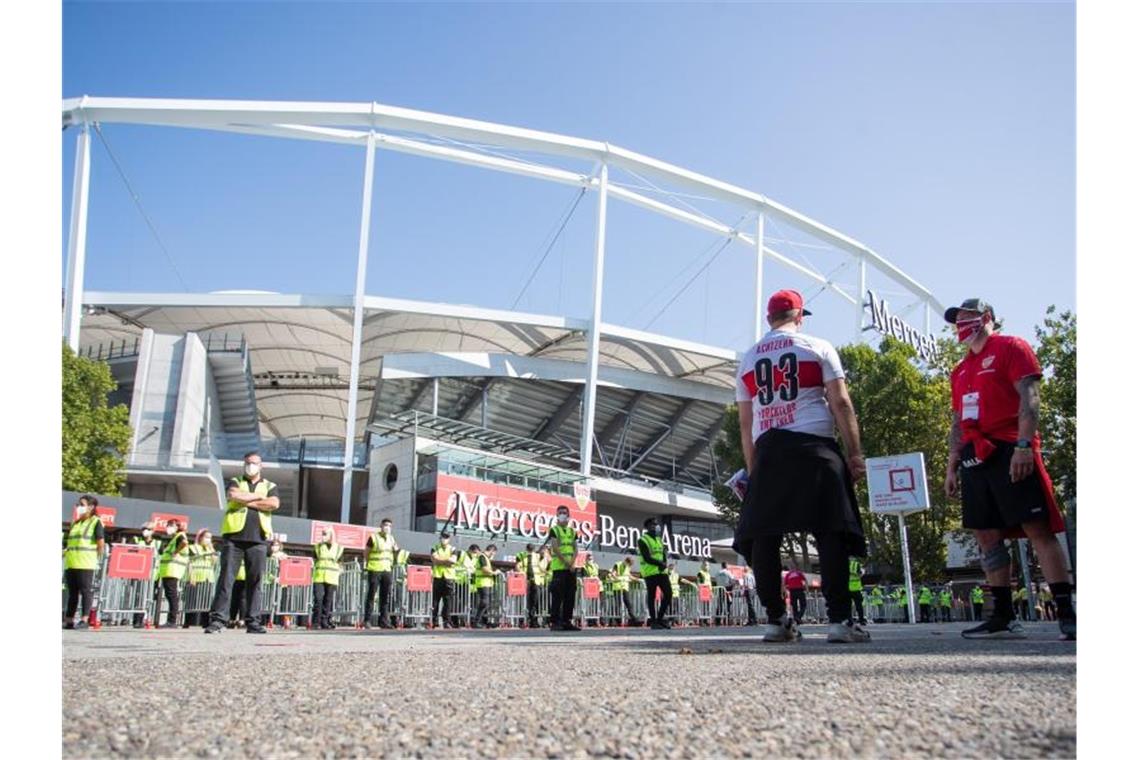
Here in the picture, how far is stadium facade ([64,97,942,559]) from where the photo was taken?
124ft

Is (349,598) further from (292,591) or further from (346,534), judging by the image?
(346,534)

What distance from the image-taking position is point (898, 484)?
66.1ft

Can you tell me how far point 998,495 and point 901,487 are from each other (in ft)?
52.3

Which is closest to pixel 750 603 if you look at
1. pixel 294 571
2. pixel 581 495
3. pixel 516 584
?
pixel 516 584

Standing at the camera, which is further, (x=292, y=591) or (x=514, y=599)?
(x=514, y=599)

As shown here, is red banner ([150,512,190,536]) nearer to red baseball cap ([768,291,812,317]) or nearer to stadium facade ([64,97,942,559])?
stadium facade ([64,97,942,559])

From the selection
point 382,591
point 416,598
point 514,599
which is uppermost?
point 382,591

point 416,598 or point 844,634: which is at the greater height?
point 844,634

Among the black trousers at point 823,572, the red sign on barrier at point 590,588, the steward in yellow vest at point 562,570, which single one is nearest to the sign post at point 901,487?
the red sign on barrier at point 590,588

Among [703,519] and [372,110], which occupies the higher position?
[372,110]
